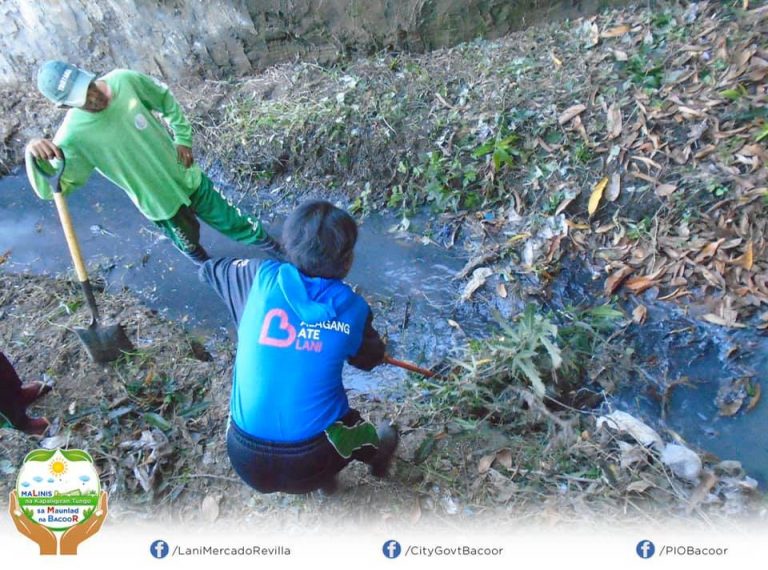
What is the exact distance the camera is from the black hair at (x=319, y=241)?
6.82 feet

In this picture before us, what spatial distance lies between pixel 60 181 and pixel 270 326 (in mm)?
1708

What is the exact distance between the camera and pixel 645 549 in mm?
2164

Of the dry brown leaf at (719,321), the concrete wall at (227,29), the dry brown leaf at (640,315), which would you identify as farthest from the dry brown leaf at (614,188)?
the concrete wall at (227,29)

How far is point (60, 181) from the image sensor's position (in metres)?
2.89

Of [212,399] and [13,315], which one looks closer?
[212,399]

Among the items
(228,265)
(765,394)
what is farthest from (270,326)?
(765,394)

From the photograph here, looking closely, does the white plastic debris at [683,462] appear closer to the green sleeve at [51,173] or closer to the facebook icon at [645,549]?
the facebook icon at [645,549]

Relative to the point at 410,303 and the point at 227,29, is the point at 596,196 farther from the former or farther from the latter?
the point at 227,29

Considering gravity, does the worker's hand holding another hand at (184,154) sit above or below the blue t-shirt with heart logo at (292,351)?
above

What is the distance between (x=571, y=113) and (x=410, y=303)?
1.83 m

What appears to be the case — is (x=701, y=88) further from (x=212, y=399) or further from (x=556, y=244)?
(x=212, y=399)

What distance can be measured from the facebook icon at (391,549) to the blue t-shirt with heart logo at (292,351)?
0.53 meters

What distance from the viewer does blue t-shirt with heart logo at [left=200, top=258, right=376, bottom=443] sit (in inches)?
78.8

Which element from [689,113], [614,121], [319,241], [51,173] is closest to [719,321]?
[689,113]
